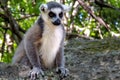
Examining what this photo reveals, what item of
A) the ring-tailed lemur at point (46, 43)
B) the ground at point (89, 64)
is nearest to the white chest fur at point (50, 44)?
the ring-tailed lemur at point (46, 43)

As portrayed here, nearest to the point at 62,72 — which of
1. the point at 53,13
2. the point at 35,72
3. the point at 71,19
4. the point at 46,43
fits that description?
the point at 35,72

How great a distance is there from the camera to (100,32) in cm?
1155

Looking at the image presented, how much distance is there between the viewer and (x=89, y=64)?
18.6 ft

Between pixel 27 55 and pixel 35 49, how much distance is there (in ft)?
0.65

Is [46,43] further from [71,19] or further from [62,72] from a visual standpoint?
[71,19]

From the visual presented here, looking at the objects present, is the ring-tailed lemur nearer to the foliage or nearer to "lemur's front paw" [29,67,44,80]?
"lemur's front paw" [29,67,44,80]

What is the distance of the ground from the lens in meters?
4.96

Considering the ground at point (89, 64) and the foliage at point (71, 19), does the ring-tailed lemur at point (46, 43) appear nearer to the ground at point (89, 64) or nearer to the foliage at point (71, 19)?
the ground at point (89, 64)

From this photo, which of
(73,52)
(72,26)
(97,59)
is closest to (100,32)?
(72,26)

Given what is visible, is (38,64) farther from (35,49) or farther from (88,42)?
(88,42)

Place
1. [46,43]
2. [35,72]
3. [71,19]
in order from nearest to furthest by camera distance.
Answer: [35,72], [46,43], [71,19]

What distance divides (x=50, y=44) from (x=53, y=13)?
554mm

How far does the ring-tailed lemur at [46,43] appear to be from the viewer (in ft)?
18.0

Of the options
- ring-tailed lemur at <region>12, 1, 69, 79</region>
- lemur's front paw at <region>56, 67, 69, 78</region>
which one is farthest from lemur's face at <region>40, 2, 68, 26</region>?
lemur's front paw at <region>56, 67, 69, 78</region>
